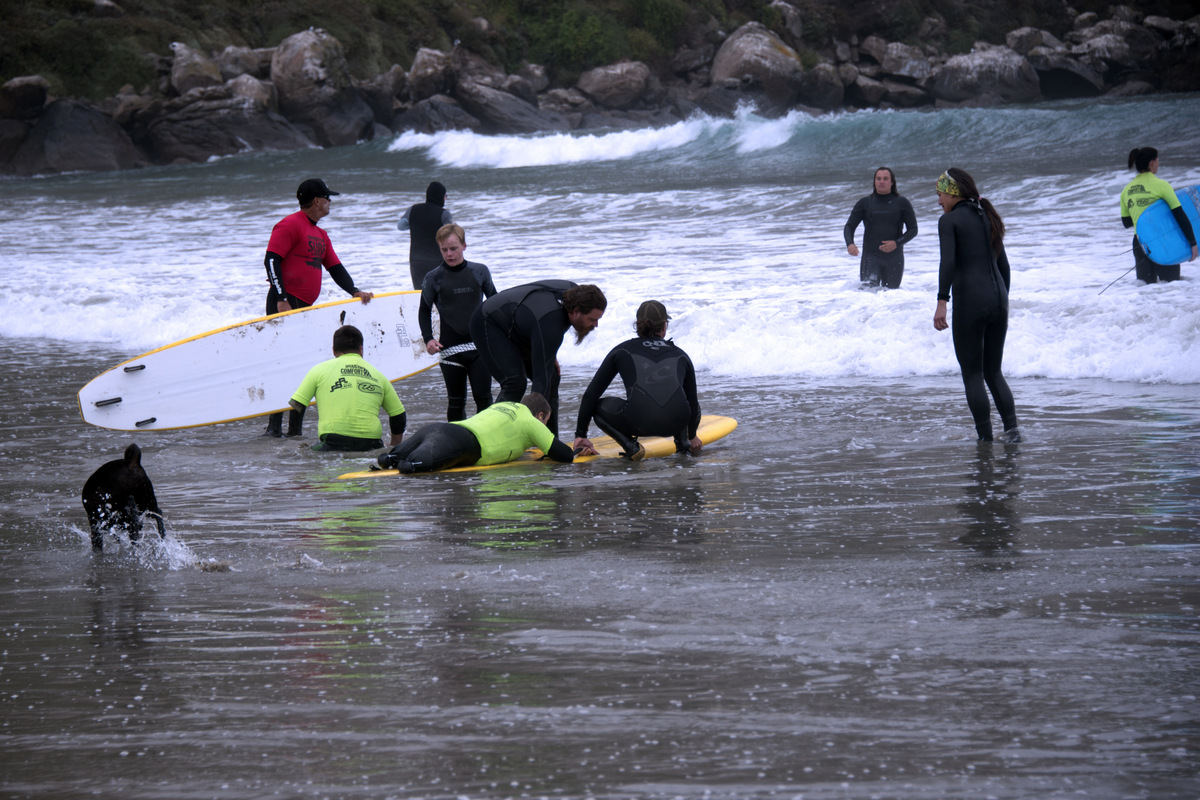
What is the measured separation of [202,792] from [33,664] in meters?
1.08

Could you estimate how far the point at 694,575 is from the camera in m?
3.86

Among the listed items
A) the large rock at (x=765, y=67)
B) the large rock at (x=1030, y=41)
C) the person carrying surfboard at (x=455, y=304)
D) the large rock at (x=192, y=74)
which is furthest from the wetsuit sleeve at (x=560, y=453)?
the large rock at (x=1030, y=41)

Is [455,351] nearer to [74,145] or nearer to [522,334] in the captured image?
[522,334]

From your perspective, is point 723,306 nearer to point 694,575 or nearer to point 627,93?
point 694,575

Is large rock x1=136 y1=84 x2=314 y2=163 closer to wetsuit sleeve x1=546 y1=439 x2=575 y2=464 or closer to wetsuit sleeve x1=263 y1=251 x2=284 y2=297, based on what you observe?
wetsuit sleeve x1=263 y1=251 x2=284 y2=297

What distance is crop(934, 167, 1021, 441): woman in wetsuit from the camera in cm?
591

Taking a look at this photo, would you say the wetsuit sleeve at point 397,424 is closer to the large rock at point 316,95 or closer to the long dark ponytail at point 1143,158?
the long dark ponytail at point 1143,158

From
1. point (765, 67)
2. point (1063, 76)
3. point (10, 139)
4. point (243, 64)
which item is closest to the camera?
point (10, 139)

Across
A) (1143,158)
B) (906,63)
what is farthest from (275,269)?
(906,63)

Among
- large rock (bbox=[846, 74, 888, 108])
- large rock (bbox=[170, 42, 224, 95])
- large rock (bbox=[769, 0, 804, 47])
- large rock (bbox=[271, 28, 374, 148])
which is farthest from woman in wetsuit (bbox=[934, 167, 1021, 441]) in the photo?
large rock (bbox=[769, 0, 804, 47])

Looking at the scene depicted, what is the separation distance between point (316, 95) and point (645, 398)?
36.4 metres

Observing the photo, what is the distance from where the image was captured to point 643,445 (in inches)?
247

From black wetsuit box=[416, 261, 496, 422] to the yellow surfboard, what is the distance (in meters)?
0.73

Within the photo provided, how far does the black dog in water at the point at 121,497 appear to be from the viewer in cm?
416
